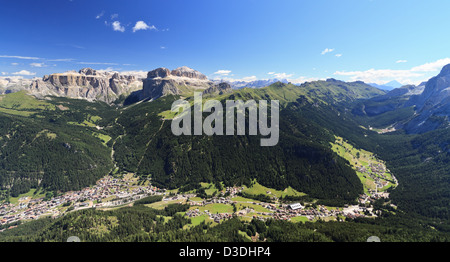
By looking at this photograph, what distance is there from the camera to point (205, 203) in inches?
4970

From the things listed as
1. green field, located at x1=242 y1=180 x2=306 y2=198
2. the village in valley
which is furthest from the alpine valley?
green field, located at x1=242 y1=180 x2=306 y2=198

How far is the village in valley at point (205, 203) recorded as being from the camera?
369ft

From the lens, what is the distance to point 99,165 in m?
181

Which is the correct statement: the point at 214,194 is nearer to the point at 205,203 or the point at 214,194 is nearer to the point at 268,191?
the point at 205,203

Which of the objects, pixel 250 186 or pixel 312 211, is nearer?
pixel 312 211

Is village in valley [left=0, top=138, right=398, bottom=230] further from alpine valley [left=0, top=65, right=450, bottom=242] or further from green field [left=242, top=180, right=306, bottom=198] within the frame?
alpine valley [left=0, top=65, right=450, bottom=242]

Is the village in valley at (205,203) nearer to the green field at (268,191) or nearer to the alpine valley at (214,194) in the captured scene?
the green field at (268,191)

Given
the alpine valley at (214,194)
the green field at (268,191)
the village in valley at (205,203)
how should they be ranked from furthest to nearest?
the green field at (268,191)
the village in valley at (205,203)
the alpine valley at (214,194)

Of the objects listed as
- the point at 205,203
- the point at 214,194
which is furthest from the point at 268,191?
the point at 205,203

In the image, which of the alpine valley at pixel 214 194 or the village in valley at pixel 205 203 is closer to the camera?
the alpine valley at pixel 214 194

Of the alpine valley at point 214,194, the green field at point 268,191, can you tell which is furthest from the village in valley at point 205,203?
the alpine valley at point 214,194

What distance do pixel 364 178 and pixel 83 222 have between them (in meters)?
213
